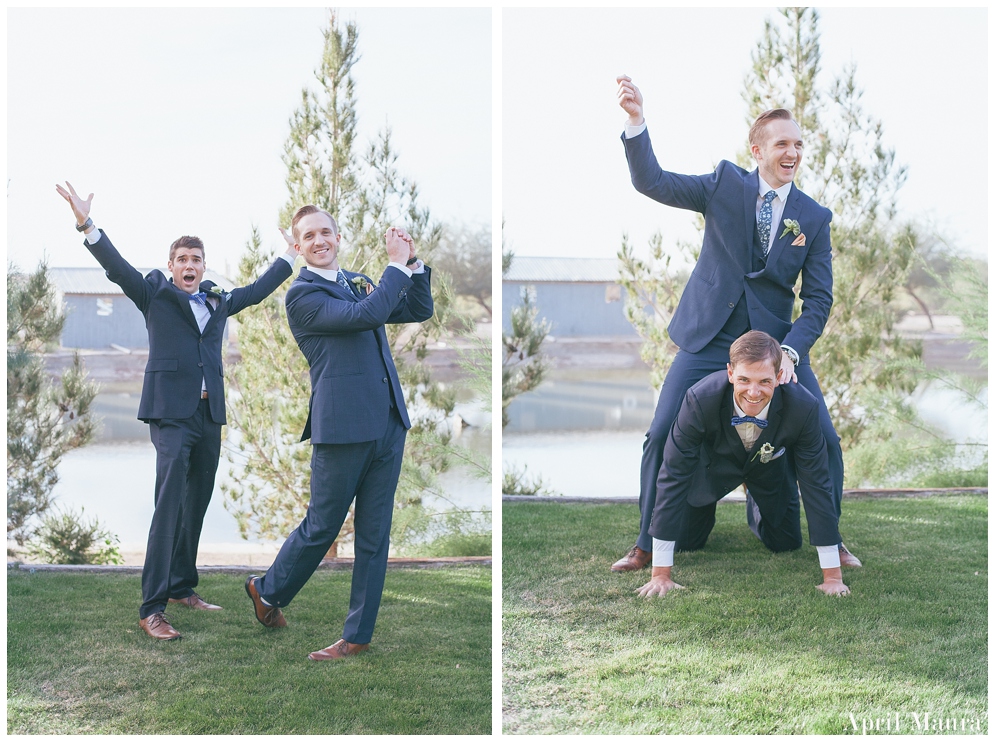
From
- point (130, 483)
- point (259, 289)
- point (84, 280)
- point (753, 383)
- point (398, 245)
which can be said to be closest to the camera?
point (398, 245)

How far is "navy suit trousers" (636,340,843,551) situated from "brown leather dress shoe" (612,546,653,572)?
39mm

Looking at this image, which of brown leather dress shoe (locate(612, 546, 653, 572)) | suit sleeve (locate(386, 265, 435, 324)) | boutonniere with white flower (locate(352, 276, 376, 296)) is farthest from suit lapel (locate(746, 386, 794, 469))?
boutonniere with white flower (locate(352, 276, 376, 296))

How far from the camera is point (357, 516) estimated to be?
11.5 feet

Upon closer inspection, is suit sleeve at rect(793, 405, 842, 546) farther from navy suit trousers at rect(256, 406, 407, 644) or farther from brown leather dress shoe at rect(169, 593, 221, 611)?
brown leather dress shoe at rect(169, 593, 221, 611)

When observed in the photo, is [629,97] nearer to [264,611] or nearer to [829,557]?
[829,557]

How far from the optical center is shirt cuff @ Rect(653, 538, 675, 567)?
3619 mm

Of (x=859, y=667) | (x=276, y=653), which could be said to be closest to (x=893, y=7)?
(x=859, y=667)

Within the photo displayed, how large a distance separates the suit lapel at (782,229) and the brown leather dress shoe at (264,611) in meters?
2.33

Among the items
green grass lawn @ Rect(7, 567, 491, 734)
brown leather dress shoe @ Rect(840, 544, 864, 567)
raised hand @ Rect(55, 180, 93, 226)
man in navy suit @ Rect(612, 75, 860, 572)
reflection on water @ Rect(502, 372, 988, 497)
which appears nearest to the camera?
green grass lawn @ Rect(7, 567, 491, 734)

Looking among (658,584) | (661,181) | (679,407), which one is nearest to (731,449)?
(679,407)

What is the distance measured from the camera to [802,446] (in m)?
3.53

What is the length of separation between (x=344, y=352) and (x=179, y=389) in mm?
823

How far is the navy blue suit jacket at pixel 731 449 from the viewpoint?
3.49 meters

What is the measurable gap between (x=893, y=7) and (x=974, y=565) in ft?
10.6
